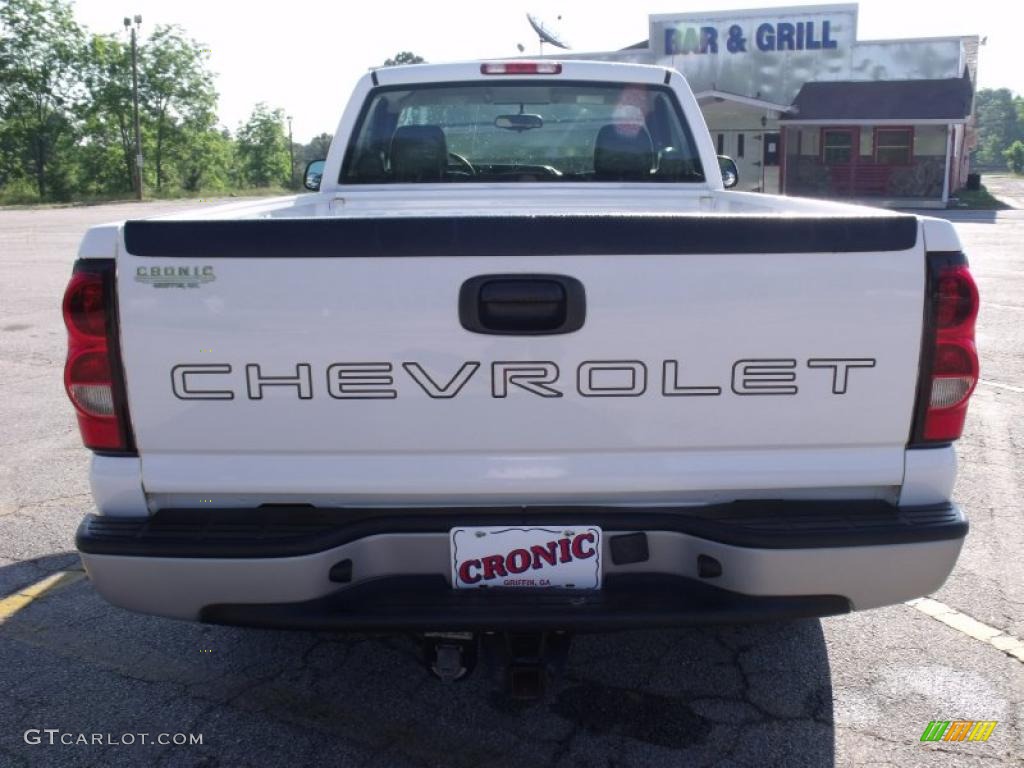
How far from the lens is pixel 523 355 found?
2395mm

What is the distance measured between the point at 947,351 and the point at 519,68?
2.99 metres

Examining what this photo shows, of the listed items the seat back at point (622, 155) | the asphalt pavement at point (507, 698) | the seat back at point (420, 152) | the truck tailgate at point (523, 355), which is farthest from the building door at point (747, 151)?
the truck tailgate at point (523, 355)

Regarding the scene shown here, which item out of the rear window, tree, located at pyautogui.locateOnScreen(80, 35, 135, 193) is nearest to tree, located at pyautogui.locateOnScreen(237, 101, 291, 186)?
tree, located at pyautogui.locateOnScreen(80, 35, 135, 193)

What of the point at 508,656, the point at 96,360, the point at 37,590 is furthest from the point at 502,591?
the point at 37,590

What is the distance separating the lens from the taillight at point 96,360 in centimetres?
241

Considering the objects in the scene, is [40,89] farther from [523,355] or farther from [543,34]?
[523,355]

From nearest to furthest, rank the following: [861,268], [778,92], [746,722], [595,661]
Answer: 1. [861,268]
2. [746,722]
3. [595,661]
4. [778,92]

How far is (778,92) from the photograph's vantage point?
110 feet

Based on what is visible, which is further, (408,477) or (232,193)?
(232,193)

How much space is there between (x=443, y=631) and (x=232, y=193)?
5903cm

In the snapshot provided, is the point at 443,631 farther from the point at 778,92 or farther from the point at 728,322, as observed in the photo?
the point at 778,92

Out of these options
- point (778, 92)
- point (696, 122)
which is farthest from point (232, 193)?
point (696, 122)

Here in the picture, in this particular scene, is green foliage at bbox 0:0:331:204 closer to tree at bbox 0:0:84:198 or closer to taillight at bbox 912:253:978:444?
tree at bbox 0:0:84:198

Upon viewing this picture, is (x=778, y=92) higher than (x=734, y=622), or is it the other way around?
(x=778, y=92)
